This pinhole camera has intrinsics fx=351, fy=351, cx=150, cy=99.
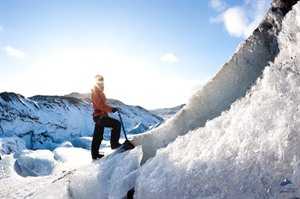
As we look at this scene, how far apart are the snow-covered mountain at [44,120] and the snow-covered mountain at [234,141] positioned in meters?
19.6

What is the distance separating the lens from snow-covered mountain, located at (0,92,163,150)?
90.1 ft

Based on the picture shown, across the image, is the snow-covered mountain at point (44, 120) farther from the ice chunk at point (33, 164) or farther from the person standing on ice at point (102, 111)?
the person standing on ice at point (102, 111)

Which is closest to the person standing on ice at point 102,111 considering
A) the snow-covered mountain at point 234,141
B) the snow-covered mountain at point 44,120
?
the snow-covered mountain at point 234,141

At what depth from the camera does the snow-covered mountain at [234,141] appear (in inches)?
107

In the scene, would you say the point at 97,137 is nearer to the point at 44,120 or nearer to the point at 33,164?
the point at 33,164

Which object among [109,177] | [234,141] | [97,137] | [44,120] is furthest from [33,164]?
[44,120]

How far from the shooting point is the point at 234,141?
125 inches

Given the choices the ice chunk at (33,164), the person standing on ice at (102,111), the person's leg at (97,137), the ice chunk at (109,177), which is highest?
the person standing on ice at (102,111)

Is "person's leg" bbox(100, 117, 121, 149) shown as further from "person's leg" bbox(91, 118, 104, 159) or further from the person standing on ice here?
"person's leg" bbox(91, 118, 104, 159)

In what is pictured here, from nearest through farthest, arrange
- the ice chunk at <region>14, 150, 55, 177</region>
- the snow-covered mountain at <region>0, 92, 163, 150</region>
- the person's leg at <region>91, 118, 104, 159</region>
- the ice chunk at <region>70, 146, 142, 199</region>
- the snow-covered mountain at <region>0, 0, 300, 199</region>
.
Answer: the snow-covered mountain at <region>0, 0, 300, 199</region> < the ice chunk at <region>70, 146, 142, 199</region> < the person's leg at <region>91, 118, 104, 159</region> < the ice chunk at <region>14, 150, 55, 177</region> < the snow-covered mountain at <region>0, 92, 163, 150</region>

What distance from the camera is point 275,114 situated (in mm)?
2961

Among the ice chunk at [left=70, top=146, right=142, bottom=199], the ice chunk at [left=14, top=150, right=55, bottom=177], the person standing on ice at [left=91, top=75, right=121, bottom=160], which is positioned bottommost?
the ice chunk at [left=14, top=150, right=55, bottom=177]

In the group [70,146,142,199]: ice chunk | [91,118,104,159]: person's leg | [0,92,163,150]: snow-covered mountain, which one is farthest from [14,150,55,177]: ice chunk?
[0,92,163,150]: snow-covered mountain

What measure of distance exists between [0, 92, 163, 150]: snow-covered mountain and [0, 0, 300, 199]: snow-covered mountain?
772 inches
